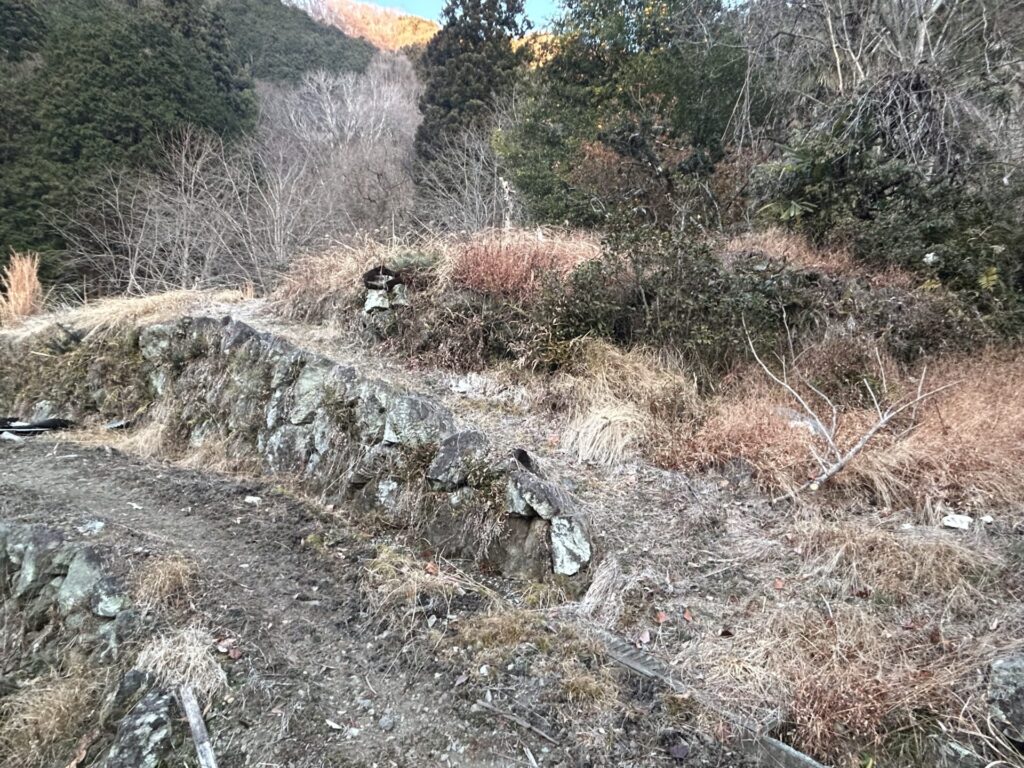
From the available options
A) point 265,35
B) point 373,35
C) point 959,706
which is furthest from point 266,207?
point 373,35

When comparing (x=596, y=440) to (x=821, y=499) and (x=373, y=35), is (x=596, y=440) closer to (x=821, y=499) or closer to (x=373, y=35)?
(x=821, y=499)

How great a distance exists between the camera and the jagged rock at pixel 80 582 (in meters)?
3.20

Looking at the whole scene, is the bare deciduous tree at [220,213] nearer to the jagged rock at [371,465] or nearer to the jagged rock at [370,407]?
the jagged rock at [370,407]

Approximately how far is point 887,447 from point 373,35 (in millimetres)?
37365

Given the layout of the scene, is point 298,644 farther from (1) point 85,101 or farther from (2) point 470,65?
(2) point 470,65

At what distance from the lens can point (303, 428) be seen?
15.8 feet

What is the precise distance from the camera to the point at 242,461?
4.97 meters

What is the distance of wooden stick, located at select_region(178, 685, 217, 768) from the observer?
7.60ft

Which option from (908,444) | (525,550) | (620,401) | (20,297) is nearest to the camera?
(525,550)

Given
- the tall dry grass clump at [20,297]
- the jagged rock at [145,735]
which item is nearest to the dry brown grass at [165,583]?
the jagged rock at [145,735]

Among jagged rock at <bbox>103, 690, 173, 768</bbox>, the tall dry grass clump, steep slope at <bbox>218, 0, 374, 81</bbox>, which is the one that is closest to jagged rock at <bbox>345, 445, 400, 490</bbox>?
jagged rock at <bbox>103, 690, 173, 768</bbox>

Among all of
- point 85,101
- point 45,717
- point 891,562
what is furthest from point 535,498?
point 85,101

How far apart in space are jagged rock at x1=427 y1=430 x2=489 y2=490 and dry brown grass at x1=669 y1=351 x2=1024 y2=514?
1413 millimetres

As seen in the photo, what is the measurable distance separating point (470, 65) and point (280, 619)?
15969 millimetres
